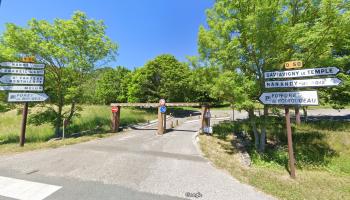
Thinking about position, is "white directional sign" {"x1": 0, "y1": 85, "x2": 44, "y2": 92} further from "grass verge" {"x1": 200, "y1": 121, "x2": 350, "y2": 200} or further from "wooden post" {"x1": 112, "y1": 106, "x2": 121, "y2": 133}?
"grass verge" {"x1": 200, "y1": 121, "x2": 350, "y2": 200}

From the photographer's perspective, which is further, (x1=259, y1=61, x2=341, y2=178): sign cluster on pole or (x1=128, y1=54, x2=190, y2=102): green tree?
(x1=128, y1=54, x2=190, y2=102): green tree

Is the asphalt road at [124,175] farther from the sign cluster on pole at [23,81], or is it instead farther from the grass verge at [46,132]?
the sign cluster on pole at [23,81]

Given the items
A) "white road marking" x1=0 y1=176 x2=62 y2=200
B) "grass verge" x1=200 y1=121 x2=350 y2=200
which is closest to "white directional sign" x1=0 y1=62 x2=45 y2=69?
"white road marking" x1=0 y1=176 x2=62 y2=200

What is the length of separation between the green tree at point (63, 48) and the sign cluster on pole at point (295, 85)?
43.9 feet

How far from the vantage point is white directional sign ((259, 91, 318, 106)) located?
7.04 metres

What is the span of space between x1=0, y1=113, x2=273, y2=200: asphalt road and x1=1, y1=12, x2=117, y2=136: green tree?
659 centimetres

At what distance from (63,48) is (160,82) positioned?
22716 millimetres

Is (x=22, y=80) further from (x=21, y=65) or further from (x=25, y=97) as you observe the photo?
(x=25, y=97)

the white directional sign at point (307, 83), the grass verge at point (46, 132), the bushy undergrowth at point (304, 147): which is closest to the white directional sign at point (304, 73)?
the white directional sign at point (307, 83)

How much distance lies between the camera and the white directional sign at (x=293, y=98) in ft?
23.1

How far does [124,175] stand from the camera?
22.3 feet

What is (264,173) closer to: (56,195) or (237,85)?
(237,85)

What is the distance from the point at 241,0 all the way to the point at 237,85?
444cm

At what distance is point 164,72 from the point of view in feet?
118
